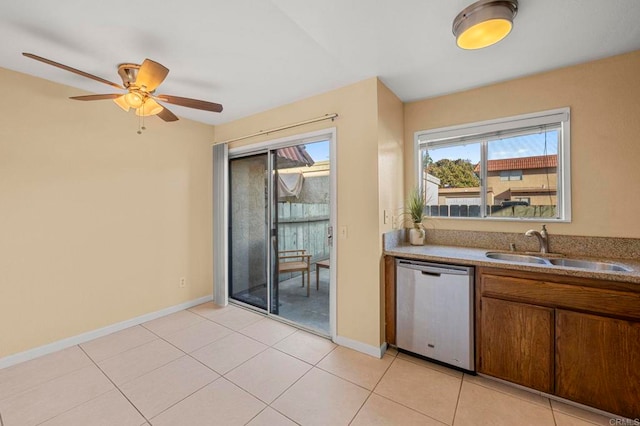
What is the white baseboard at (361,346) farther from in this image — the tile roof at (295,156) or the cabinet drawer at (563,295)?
the tile roof at (295,156)

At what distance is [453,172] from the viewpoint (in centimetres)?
266

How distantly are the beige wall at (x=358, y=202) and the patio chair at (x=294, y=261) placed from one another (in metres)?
0.78

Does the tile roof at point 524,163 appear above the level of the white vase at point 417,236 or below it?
above

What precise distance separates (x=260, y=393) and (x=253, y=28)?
248 centimetres

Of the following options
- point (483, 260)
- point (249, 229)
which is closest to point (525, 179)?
point (483, 260)

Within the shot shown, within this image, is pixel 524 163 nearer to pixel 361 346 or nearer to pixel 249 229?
pixel 361 346

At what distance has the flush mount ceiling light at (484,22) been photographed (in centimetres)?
139

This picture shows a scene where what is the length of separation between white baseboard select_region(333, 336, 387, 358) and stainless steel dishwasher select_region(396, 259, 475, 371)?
173 millimetres

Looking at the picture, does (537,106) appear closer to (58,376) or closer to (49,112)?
(49,112)

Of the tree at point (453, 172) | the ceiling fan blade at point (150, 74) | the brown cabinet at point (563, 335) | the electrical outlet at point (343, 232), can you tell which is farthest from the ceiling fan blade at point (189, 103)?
the brown cabinet at point (563, 335)

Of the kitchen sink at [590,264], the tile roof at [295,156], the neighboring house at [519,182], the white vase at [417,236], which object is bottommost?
the kitchen sink at [590,264]

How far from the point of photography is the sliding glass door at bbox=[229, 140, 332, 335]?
2.86 metres

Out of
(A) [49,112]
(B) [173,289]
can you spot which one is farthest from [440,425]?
(A) [49,112]

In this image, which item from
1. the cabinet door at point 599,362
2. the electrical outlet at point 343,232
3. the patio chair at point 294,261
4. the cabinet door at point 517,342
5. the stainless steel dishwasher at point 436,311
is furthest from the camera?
the patio chair at point 294,261
